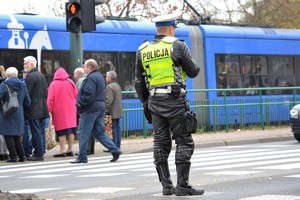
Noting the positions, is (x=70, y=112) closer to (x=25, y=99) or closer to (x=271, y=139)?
(x=25, y=99)

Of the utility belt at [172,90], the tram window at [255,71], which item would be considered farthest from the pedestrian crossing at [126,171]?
the tram window at [255,71]

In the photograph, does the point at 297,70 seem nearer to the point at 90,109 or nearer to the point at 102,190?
the point at 90,109

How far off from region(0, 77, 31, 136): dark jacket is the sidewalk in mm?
1968

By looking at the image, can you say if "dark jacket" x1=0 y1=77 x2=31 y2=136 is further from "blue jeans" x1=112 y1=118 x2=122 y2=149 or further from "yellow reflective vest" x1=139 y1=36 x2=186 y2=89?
"yellow reflective vest" x1=139 y1=36 x2=186 y2=89

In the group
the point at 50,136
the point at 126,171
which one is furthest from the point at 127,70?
the point at 126,171

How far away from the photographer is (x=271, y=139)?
22.9 metres

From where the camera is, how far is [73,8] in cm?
1784

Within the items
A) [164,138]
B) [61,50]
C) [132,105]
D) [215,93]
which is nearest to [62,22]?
[61,50]

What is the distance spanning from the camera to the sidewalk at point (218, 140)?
64.0 ft

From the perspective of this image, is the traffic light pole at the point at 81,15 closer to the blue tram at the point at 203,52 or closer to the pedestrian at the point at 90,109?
the pedestrian at the point at 90,109

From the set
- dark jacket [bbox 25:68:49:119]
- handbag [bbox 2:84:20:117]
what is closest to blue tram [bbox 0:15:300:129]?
dark jacket [bbox 25:68:49:119]

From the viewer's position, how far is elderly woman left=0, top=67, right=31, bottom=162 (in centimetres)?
1630

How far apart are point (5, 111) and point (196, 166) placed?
4120mm

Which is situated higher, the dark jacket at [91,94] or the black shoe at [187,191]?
the dark jacket at [91,94]
